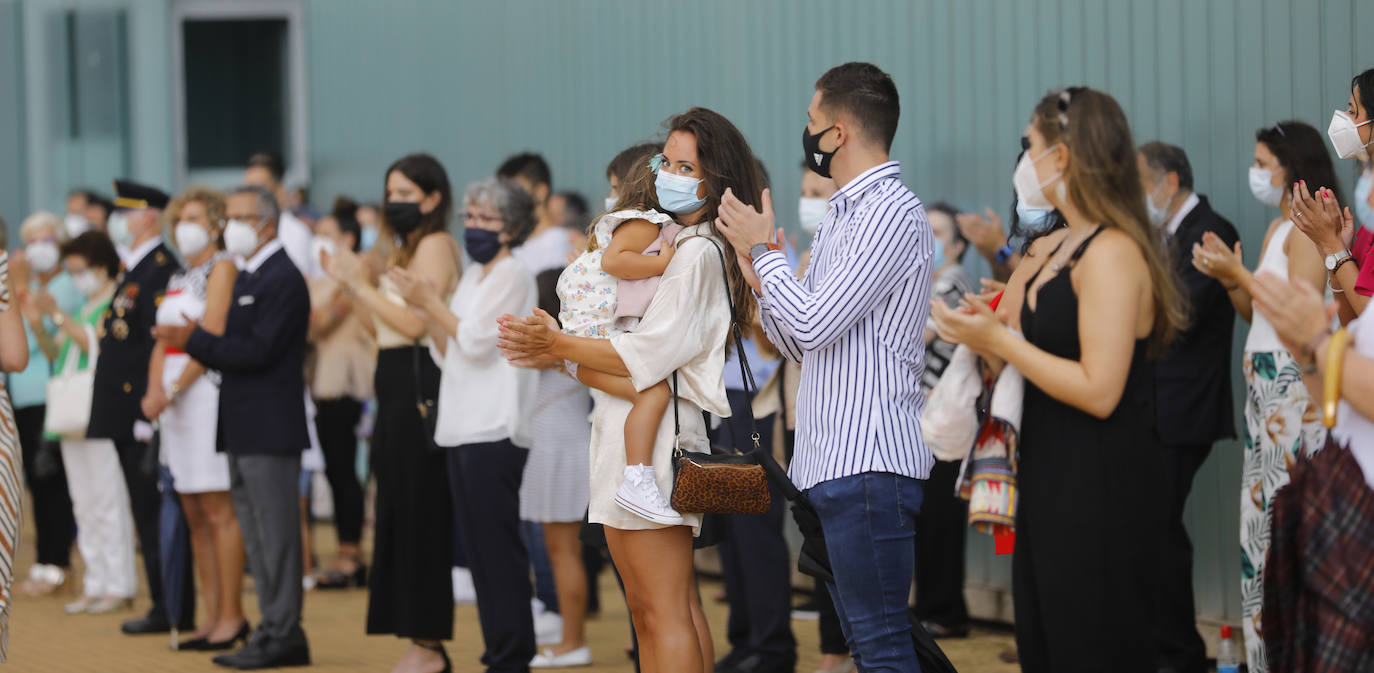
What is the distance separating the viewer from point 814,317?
3.80 m

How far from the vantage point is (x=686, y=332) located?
14.2ft

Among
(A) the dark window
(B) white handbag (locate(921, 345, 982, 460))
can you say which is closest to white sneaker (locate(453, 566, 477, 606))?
(B) white handbag (locate(921, 345, 982, 460))

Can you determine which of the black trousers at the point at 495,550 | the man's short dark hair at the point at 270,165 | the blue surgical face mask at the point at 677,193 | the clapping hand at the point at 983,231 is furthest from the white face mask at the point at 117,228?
the blue surgical face mask at the point at 677,193

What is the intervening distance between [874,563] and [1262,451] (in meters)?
2.36

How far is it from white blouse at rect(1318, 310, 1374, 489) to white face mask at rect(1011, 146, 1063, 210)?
77cm

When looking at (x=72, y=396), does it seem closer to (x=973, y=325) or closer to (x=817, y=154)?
(x=817, y=154)

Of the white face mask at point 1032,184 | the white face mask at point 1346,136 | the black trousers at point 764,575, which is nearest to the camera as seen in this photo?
the white face mask at point 1032,184

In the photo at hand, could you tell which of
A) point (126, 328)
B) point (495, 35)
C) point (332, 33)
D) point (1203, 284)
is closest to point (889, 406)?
point (1203, 284)

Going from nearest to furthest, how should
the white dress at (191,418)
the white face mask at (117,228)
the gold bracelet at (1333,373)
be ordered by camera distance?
the gold bracelet at (1333,373)
the white dress at (191,418)
the white face mask at (117,228)

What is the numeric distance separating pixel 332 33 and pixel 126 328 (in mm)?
6932

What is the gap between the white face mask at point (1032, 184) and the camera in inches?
143

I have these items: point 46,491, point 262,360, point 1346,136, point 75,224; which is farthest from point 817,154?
point 75,224

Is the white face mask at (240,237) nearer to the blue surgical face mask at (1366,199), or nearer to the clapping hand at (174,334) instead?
the clapping hand at (174,334)

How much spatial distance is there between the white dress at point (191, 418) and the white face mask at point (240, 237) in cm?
→ 17
